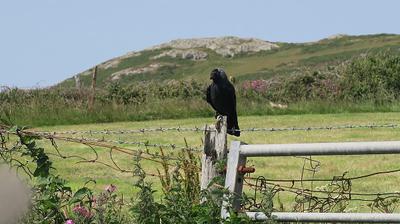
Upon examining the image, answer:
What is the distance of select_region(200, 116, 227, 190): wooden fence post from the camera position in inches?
197

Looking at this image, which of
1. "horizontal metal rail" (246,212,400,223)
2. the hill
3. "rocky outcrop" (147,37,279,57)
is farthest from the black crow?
"rocky outcrop" (147,37,279,57)

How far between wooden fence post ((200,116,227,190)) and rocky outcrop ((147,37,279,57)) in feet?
425

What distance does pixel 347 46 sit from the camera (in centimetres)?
11450

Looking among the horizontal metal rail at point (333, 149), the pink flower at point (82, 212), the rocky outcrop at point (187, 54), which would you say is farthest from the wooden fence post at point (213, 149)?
the rocky outcrop at point (187, 54)

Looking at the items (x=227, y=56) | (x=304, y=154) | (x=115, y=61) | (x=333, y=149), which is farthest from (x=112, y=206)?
(x=115, y=61)

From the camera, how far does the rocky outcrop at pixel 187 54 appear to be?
133m

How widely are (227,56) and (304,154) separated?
131029 millimetres

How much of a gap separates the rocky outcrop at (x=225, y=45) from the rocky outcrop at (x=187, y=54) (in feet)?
12.5

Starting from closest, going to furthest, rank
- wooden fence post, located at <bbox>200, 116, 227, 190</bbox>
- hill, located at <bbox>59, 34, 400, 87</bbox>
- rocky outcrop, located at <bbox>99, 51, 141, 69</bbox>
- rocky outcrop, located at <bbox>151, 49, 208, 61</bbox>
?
1. wooden fence post, located at <bbox>200, 116, 227, 190</bbox>
2. hill, located at <bbox>59, 34, 400, 87</bbox>
3. rocky outcrop, located at <bbox>151, 49, 208, 61</bbox>
4. rocky outcrop, located at <bbox>99, 51, 141, 69</bbox>

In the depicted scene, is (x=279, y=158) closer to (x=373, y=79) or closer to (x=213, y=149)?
(x=213, y=149)

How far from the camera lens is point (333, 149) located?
4.47 m

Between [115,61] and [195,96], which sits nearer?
[195,96]

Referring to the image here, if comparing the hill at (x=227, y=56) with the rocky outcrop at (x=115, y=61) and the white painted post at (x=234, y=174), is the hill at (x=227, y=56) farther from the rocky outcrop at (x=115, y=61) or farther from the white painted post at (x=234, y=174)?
the white painted post at (x=234, y=174)

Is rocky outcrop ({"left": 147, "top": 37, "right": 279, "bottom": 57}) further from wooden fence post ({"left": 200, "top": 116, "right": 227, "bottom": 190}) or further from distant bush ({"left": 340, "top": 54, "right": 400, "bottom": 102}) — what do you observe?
wooden fence post ({"left": 200, "top": 116, "right": 227, "bottom": 190})
